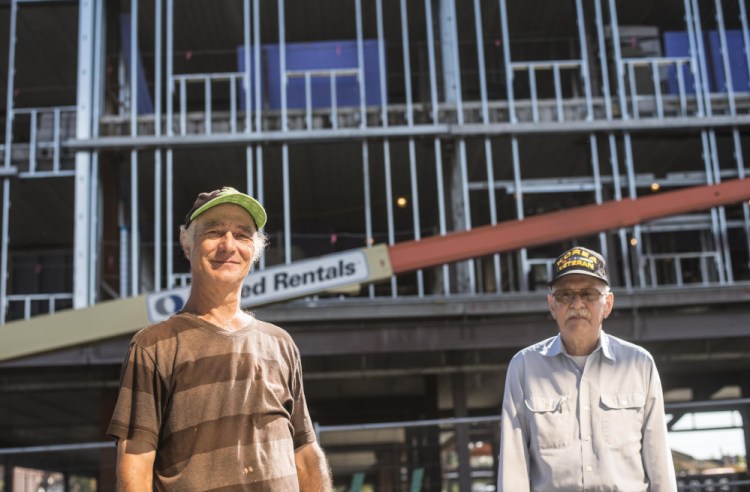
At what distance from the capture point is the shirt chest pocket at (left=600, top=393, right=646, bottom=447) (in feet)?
12.4

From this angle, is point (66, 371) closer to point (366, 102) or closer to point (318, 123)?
point (318, 123)

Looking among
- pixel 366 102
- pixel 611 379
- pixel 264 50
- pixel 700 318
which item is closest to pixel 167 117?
pixel 264 50

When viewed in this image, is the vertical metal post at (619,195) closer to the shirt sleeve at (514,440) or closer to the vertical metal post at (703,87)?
the vertical metal post at (703,87)

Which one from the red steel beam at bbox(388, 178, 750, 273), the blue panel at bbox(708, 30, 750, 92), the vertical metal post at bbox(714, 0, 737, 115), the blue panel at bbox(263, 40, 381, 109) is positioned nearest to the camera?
the red steel beam at bbox(388, 178, 750, 273)

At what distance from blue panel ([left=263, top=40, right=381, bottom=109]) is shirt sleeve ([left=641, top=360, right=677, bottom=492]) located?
12.3 metres

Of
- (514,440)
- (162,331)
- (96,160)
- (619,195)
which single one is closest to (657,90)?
(619,195)

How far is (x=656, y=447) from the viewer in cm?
379

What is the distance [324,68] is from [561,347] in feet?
40.9

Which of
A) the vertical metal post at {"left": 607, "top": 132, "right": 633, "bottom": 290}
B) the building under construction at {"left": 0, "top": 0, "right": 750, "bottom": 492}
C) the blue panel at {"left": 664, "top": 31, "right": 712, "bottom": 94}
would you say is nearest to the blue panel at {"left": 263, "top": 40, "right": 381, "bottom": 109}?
the building under construction at {"left": 0, "top": 0, "right": 750, "bottom": 492}

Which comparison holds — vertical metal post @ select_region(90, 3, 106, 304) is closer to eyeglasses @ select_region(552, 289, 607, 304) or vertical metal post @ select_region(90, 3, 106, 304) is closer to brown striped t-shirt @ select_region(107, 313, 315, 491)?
eyeglasses @ select_region(552, 289, 607, 304)

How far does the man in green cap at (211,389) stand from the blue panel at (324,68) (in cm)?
1304

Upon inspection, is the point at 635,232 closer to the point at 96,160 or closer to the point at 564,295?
the point at 96,160

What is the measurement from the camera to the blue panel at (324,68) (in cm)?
1573

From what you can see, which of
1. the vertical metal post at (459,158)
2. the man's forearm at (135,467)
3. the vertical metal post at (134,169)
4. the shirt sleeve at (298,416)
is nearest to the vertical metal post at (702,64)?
the vertical metal post at (459,158)
